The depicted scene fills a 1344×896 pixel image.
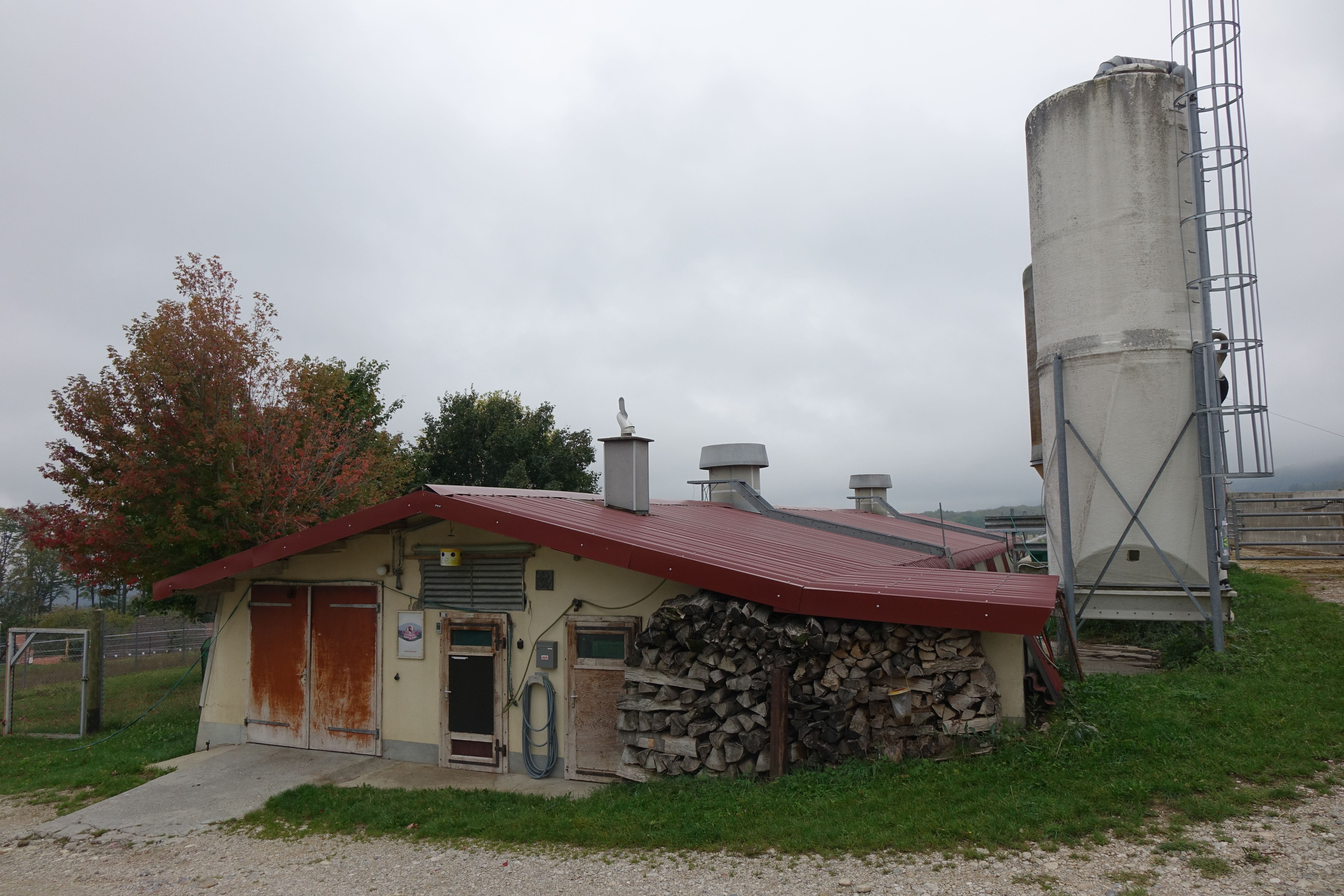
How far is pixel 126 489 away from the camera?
12648 mm

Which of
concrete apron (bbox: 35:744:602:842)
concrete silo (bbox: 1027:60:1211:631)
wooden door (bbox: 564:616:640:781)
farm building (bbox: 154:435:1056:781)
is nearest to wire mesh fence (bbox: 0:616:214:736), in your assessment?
farm building (bbox: 154:435:1056:781)

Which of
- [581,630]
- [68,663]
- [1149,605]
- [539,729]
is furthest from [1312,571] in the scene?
[68,663]

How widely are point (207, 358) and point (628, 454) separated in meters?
7.95

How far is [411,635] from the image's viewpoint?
9.75 m

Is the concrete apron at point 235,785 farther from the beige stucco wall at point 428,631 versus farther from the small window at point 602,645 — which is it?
the small window at point 602,645

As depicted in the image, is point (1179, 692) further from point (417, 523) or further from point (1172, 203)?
point (417, 523)

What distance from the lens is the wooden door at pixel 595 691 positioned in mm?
8492

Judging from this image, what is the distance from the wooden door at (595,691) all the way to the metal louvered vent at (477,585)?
0.90m

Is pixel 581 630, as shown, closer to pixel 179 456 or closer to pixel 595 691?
pixel 595 691

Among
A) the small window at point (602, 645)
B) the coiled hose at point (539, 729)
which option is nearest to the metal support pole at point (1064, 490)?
the small window at point (602, 645)

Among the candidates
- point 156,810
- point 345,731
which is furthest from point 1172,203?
point 156,810

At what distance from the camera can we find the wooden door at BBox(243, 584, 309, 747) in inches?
412

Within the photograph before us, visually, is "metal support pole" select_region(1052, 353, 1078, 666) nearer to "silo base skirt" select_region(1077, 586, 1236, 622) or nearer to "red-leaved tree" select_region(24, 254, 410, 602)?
"silo base skirt" select_region(1077, 586, 1236, 622)

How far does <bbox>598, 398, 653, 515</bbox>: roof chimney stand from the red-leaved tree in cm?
639
